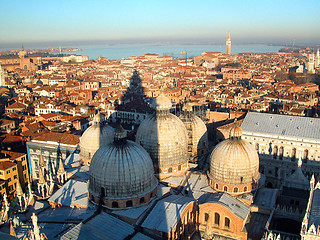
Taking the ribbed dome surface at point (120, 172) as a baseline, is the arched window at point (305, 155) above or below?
below

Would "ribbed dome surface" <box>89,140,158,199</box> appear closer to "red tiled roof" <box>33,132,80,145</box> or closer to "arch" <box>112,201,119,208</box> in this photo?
"arch" <box>112,201,119,208</box>

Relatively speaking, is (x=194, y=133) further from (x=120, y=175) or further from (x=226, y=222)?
(x=120, y=175)

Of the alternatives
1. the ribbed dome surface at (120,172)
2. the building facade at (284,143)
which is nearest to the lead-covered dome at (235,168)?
the ribbed dome surface at (120,172)

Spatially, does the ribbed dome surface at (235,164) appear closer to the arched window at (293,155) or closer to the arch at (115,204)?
the arch at (115,204)

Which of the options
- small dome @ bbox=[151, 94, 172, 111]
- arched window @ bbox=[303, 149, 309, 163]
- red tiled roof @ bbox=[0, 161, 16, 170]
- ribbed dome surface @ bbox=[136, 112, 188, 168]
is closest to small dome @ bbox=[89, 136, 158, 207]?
ribbed dome surface @ bbox=[136, 112, 188, 168]

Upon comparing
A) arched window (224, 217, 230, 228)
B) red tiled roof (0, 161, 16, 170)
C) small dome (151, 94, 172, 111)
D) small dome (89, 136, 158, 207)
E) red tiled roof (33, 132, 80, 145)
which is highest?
small dome (151, 94, 172, 111)
